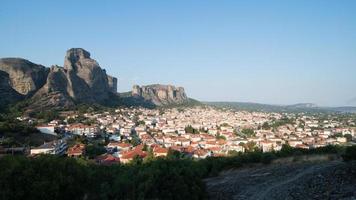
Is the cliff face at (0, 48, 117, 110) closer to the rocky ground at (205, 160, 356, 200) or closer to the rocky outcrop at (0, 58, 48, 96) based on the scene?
the rocky outcrop at (0, 58, 48, 96)

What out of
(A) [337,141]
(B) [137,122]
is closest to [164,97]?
(B) [137,122]

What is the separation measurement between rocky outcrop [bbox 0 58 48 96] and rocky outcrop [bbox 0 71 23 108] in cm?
214

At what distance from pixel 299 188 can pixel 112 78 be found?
136774 mm

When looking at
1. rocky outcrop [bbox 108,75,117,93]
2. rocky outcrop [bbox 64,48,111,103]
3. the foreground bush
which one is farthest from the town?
rocky outcrop [bbox 108,75,117,93]

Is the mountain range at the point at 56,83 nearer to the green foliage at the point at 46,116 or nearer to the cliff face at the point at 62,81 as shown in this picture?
the cliff face at the point at 62,81

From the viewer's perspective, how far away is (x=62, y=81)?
94062 mm

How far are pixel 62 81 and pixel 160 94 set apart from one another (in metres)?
89.5

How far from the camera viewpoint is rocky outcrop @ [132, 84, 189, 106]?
566ft

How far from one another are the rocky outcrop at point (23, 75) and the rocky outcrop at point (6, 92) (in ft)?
7.02

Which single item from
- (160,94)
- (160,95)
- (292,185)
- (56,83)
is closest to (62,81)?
(56,83)

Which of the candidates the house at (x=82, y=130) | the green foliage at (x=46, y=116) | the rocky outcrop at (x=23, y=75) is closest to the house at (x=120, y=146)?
the house at (x=82, y=130)

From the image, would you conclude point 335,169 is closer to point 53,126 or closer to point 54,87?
point 53,126

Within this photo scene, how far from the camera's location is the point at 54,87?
A: 287 feet

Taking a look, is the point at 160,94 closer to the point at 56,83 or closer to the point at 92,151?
the point at 56,83
